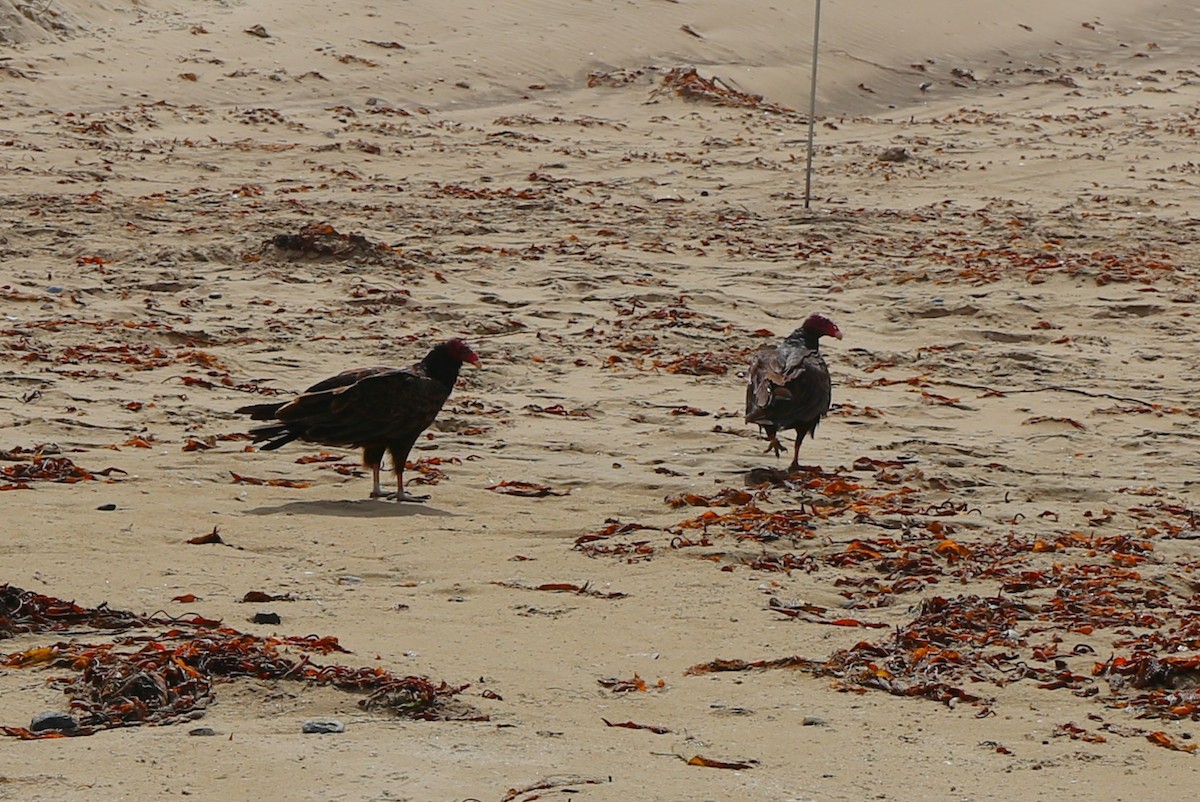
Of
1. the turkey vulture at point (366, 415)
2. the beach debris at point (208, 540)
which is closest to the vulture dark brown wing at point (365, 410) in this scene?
the turkey vulture at point (366, 415)

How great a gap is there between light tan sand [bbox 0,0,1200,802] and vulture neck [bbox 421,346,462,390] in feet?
1.52

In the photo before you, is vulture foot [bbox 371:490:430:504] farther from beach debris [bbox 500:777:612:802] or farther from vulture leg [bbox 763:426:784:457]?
beach debris [bbox 500:777:612:802]

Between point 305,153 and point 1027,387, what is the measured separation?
8010 mm

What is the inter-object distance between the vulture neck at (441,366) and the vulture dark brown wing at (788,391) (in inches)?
50.8

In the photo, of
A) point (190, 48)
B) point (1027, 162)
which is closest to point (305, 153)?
point (190, 48)

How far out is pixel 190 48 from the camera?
19.3 metres

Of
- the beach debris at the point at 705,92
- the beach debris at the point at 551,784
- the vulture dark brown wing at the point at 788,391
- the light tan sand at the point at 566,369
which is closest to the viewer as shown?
the beach debris at the point at 551,784

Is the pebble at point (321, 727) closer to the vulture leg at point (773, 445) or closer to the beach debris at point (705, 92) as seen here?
the vulture leg at point (773, 445)

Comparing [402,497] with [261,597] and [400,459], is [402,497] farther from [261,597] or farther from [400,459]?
[261,597]

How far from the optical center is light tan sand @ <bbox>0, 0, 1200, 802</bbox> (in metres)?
4.17

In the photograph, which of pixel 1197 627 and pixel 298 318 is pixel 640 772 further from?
pixel 298 318


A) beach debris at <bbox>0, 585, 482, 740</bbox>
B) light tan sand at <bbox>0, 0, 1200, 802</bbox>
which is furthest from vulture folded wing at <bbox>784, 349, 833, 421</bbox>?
beach debris at <bbox>0, 585, 482, 740</bbox>

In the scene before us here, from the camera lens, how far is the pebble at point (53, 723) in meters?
3.90

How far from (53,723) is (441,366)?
3.50 m
